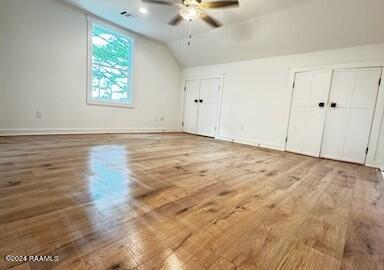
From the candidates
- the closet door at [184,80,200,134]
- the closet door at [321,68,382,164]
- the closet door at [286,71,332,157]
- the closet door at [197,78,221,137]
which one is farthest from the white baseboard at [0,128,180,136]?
the closet door at [321,68,382,164]

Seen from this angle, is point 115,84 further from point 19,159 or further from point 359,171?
point 359,171

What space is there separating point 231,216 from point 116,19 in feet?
15.2

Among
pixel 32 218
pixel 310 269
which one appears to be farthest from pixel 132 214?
pixel 310 269

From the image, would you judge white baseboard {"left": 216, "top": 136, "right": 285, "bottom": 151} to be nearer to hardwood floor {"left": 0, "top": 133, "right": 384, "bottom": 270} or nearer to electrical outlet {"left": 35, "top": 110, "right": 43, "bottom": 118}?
hardwood floor {"left": 0, "top": 133, "right": 384, "bottom": 270}

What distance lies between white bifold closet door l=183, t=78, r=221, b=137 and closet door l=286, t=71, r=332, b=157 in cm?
206

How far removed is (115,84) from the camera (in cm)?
477

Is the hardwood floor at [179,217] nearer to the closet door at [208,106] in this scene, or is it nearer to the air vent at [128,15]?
the air vent at [128,15]

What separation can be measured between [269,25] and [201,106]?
2751 millimetres

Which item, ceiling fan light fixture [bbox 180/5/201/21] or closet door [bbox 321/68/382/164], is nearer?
ceiling fan light fixture [bbox 180/5/201/21]

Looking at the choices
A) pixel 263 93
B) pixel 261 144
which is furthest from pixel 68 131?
pixel 263 93

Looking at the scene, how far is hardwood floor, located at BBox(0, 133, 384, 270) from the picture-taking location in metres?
0.89

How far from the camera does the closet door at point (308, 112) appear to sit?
146 inches

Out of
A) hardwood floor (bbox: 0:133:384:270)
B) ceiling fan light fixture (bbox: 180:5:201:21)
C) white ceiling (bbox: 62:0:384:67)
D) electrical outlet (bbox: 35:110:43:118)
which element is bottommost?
hardwood floor (bbox: 0:133:384:270)

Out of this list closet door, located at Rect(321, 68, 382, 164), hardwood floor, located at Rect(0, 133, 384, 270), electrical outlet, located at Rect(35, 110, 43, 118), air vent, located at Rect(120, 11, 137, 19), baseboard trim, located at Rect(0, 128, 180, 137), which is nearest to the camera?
hardwood floor, located at Rect(0, 133, 384, 270)
